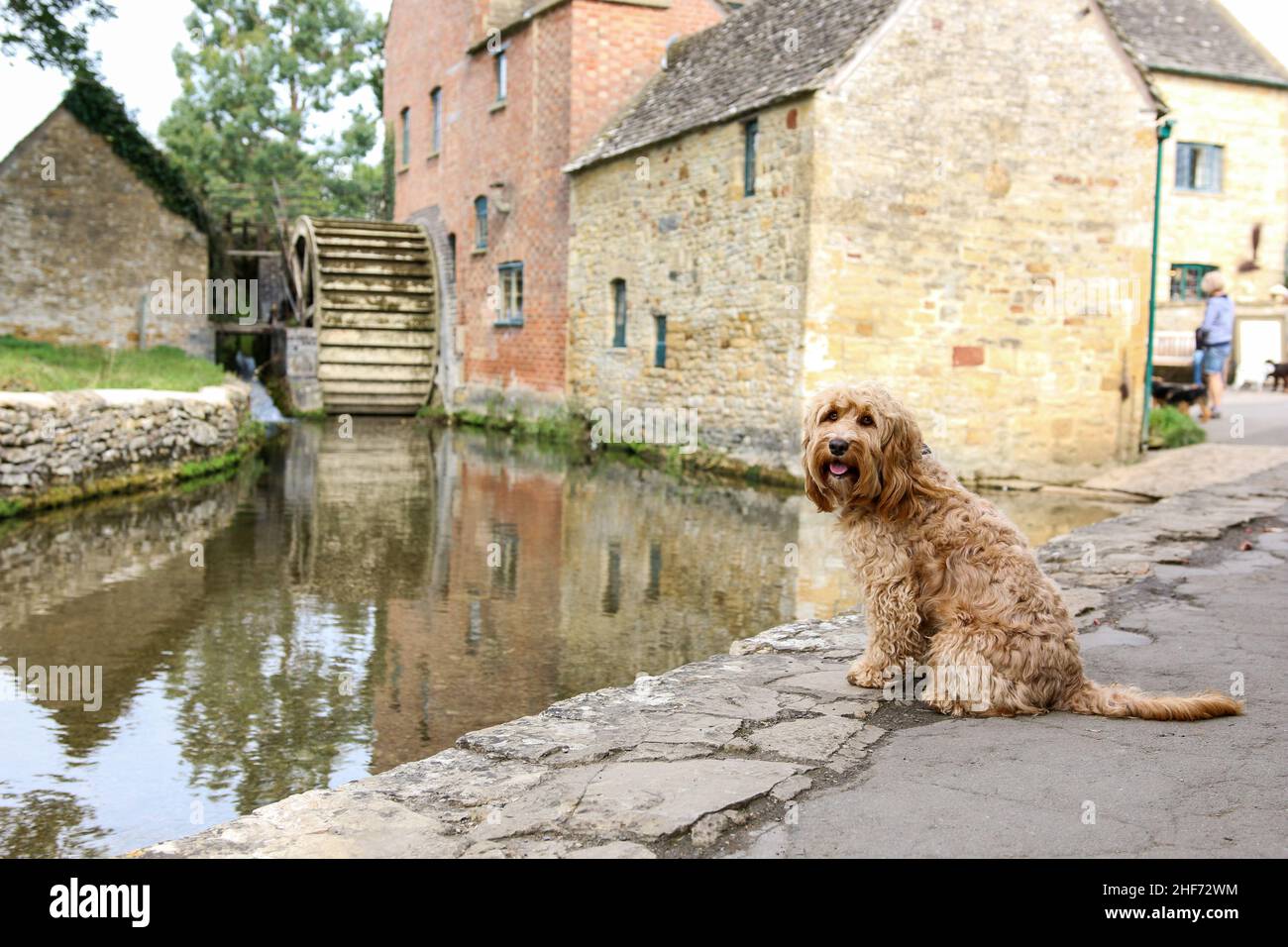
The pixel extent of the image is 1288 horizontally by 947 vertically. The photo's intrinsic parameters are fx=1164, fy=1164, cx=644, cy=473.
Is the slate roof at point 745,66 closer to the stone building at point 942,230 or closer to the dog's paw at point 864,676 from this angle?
the stone building at point 942,230

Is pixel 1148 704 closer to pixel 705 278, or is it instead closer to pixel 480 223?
pixel 705 278

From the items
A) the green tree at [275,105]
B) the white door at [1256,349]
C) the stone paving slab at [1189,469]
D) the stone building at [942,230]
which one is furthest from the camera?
the green tree at [275,105]

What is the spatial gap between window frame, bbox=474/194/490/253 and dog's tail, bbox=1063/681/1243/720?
20.3m

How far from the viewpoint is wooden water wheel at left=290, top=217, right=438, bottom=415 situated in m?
23.2

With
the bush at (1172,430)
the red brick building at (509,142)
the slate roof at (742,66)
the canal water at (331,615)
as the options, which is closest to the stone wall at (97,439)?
the canal water at (331,615)

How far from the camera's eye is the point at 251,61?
41625 mm

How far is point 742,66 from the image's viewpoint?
1573 centimetres

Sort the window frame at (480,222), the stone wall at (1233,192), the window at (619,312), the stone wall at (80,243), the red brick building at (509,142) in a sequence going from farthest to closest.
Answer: the stone wall at (1233,192) < the window frame at (480,222) < the stone wall at (80,243) < the red brick building at (509,142) < the window at (619,312)

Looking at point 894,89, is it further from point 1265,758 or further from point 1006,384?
point 1265,758

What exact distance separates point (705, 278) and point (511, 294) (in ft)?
24.7

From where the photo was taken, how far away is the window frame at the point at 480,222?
75.6ft

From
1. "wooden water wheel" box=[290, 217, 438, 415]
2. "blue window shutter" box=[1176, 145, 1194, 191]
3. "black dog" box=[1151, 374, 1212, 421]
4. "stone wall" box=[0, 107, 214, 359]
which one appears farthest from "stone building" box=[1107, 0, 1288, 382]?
"stone wall" box=[0, 107, 214, 359]

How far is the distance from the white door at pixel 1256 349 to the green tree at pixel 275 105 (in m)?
30.6

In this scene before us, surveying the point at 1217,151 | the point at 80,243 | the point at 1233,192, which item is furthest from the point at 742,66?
the point at 1233,192
